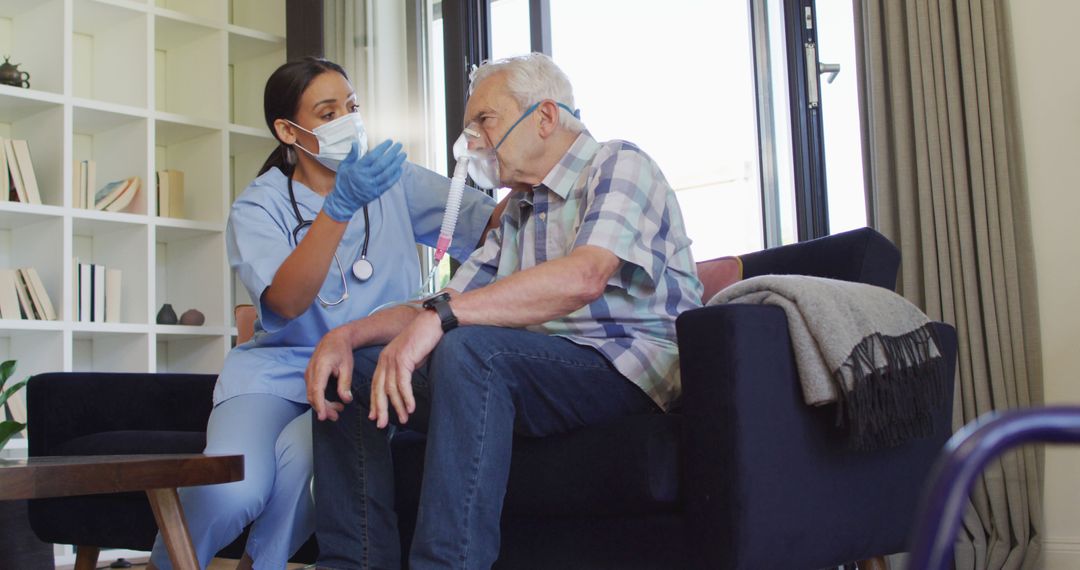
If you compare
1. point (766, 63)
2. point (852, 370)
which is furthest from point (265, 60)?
point (852, 370)

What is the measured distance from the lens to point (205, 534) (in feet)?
6.06

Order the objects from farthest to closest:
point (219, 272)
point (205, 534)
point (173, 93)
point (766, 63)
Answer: point (173, 93)
point (219, 272)
point (766, 63)
point (205, 534)

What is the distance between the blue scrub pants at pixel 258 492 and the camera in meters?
1.84

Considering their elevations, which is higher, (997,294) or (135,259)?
(135,259)

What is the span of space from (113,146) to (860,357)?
3.41m

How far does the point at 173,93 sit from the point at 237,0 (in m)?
0.56

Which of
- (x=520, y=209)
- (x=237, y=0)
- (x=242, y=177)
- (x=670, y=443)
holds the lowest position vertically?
(x=670, y=443)

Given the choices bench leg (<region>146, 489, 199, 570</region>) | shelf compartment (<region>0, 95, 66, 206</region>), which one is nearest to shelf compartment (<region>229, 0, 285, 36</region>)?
shelf compartment (<region>0, 95, 66, 206</region>)

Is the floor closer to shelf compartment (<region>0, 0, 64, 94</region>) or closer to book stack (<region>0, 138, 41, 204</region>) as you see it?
book stack (<region>0, 138, 41, 204</region>)

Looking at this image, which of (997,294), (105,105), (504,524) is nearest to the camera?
(504,524)

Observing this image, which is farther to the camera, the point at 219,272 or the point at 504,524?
the point at 219,272

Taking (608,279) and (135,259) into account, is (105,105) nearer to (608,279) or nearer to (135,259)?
(135,259)

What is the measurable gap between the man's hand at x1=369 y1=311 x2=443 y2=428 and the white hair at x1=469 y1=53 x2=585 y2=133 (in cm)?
52

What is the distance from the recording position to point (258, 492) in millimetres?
1877
